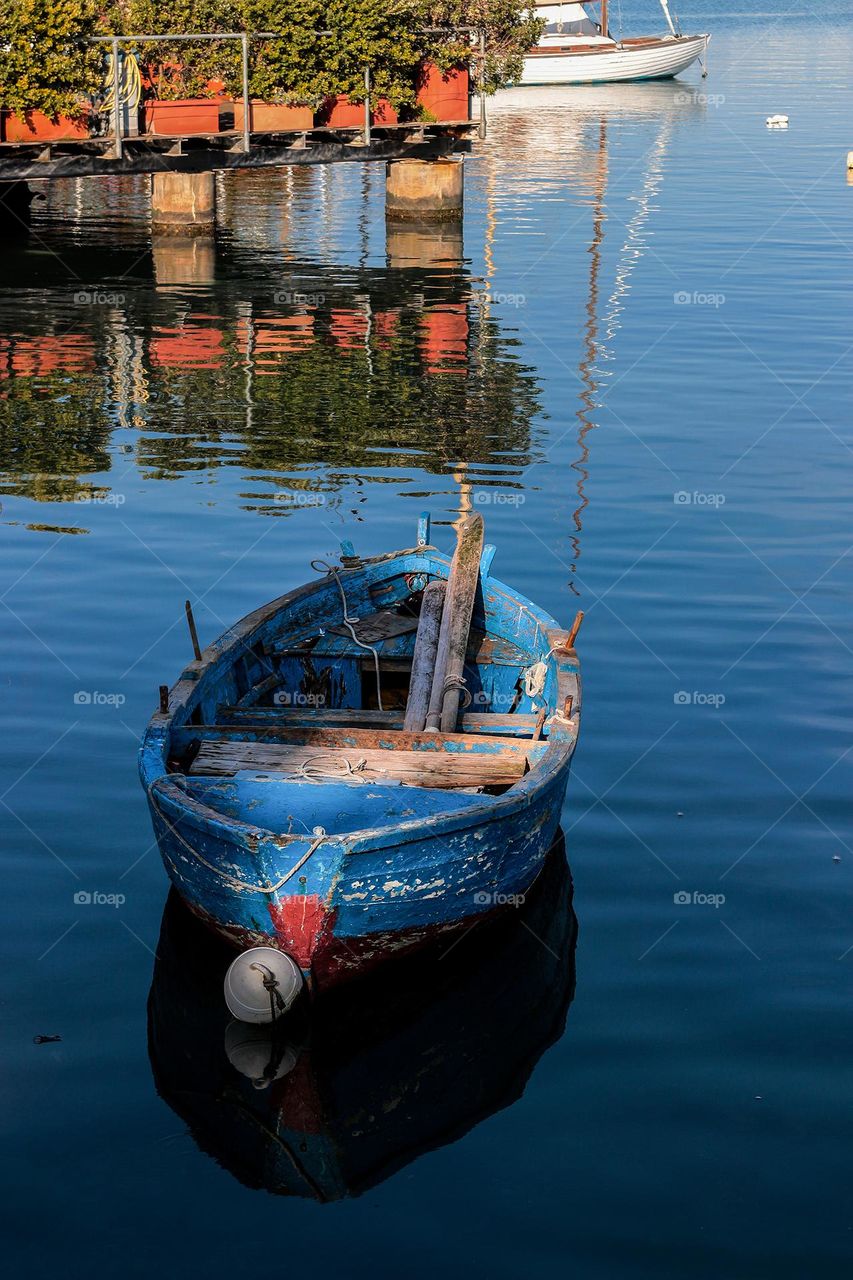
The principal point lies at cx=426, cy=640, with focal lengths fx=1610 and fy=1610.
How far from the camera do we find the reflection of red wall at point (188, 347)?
2467 centimetres

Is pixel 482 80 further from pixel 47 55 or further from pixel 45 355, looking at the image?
pixel 45 355

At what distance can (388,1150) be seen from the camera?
789 centimetres

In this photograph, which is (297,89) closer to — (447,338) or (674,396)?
(447,338)

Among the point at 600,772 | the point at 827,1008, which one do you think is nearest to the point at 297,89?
the point at 600,772

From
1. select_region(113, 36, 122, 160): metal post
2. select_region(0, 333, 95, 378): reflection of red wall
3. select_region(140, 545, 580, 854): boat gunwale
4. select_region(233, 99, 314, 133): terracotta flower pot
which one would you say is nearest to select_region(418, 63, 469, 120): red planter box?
select_region(233, 99, 314, 133): terracotta flower pot

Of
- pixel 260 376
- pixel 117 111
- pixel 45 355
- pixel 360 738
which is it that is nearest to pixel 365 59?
pixel 117 111

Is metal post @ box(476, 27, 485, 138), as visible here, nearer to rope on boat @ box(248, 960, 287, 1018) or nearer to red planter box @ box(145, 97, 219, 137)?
red planter box @ box(145, 97, 219, 137)

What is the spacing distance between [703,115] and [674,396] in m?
49.8

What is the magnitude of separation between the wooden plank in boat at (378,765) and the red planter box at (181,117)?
77.6ft

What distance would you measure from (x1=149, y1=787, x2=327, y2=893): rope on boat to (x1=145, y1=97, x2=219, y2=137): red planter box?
24459mm

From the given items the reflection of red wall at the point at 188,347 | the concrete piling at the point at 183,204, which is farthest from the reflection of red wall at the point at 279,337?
the concrete piling at the point at 183,204

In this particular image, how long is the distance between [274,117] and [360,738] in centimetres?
2566

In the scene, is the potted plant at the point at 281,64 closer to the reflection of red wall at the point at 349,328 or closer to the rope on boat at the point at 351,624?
the reflection of red wall at the point at 349,328

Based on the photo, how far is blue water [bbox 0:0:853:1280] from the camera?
7.47m
